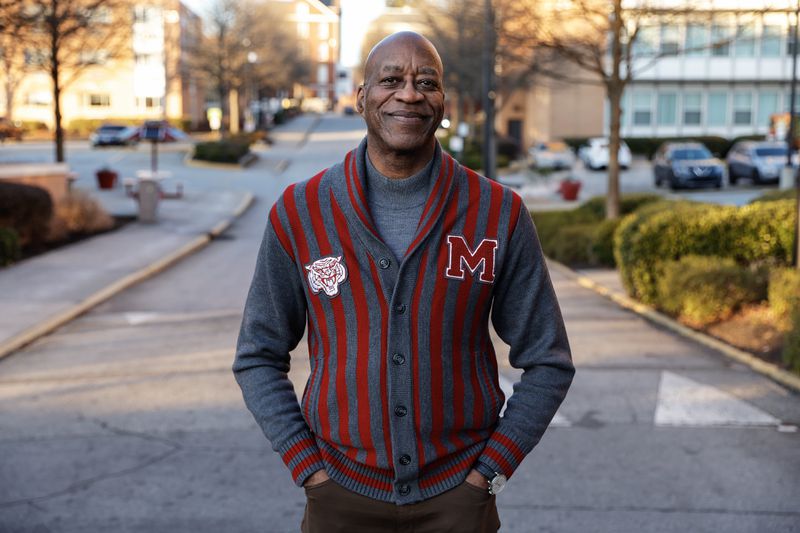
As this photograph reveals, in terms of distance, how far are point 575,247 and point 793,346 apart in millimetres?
9390

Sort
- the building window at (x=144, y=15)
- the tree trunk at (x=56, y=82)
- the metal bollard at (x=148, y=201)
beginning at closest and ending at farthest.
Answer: the metal bollard at (x=148, y=201) < the tree trunk at (x=56, y=82) < the building window at (x=144, y=15)

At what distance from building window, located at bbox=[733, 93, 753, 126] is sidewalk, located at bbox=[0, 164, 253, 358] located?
3624cm

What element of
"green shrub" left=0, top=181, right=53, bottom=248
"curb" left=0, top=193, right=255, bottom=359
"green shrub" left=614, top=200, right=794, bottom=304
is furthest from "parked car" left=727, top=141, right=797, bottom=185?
"green shrub" left=0, top=181, right=53, bottom=248

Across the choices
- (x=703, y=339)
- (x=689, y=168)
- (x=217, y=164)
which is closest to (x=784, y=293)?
(x=703, y=339)

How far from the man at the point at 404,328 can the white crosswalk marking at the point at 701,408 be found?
16.0ft

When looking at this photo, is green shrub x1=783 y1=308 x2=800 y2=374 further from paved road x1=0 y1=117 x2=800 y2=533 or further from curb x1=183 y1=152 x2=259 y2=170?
curb x1=183 y1=152 x2=259 y2=170

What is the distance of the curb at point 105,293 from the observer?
11094 millimetres

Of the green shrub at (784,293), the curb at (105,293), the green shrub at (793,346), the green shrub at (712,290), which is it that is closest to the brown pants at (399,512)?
the green shrub at (793,346)

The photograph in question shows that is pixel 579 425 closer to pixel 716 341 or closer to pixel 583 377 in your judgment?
pixel 583 377

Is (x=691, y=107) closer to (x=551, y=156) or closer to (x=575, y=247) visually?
(x=551, y=156)

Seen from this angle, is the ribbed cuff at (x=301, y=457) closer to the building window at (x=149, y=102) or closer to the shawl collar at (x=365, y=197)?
the shawl collar at (x=365, y=197)

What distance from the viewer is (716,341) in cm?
1033

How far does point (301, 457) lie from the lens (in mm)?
2752

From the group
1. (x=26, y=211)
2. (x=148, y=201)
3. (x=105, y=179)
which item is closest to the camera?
(x=26, y=211)
